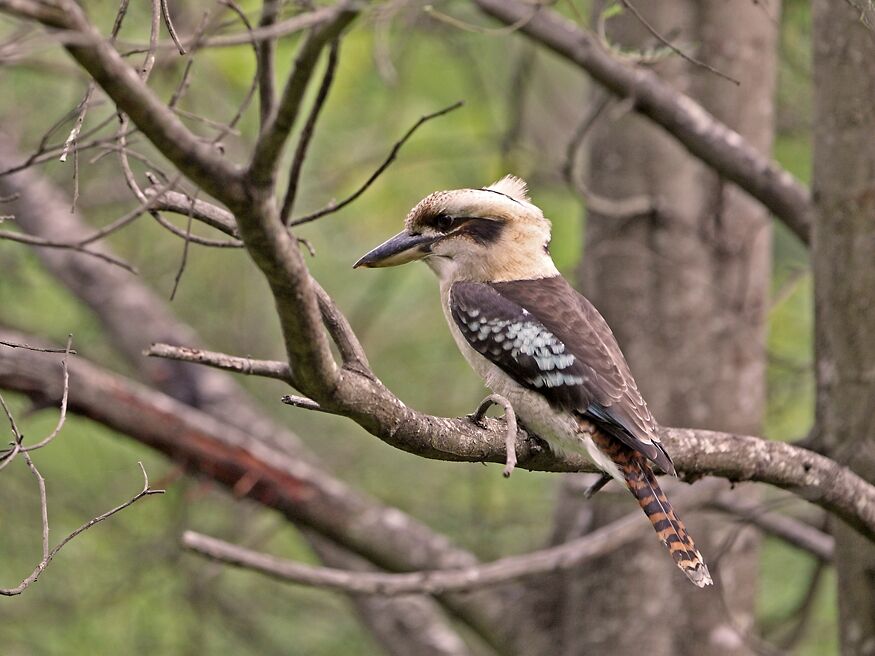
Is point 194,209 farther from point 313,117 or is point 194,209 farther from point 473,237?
point 473,237

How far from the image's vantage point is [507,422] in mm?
2445

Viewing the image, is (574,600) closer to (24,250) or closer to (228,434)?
(228,434)

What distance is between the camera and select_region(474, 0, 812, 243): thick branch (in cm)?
424

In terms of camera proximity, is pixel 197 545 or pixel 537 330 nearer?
pixel 197 545

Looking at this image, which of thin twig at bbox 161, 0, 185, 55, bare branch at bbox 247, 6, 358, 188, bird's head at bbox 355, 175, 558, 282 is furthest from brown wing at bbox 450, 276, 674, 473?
bare branch at bbox 247, 6, 358, 188

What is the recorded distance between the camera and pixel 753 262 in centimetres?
503

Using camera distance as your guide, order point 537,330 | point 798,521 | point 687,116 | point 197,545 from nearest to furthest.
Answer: point 197,545, point 537,330, point 687,116, point 798,521

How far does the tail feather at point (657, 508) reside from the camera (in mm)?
3162

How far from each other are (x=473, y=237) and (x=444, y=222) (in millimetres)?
115

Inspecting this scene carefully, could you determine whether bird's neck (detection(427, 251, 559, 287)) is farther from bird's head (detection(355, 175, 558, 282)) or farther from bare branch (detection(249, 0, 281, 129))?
bare branch (detection(249, 0, 281, 129))

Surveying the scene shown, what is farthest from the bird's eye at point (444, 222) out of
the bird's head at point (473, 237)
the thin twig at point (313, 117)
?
the thin twig at point (313, 117)

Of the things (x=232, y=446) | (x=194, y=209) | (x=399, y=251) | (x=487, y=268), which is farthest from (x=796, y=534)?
(x=194, y=209)

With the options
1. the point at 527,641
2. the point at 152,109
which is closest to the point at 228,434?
the point at 527,641

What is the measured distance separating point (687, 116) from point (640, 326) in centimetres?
102
